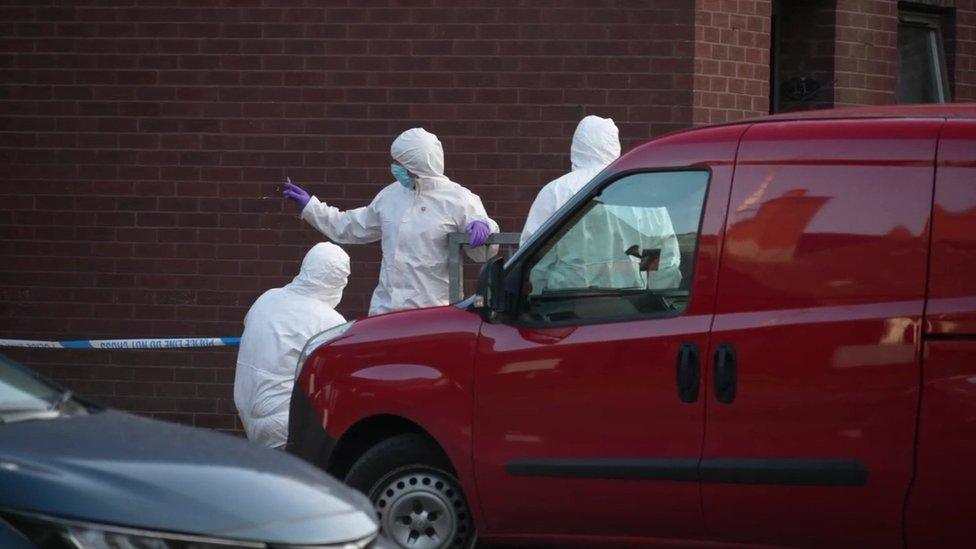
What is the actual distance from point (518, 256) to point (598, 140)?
9.39 ft

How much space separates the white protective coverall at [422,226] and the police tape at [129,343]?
224cm

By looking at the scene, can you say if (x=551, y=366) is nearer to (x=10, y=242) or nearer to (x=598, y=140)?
(x=598, y=140)

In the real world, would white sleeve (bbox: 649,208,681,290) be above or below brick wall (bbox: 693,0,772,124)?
below

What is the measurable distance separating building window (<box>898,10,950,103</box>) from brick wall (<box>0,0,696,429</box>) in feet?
7.84

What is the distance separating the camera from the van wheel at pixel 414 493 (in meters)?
7.37

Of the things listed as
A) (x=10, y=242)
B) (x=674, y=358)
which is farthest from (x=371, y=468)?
(x=10, y=242)

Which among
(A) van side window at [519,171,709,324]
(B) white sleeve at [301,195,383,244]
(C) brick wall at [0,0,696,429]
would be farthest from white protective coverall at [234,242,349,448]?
(C) brick wall at [0,0,696,429]

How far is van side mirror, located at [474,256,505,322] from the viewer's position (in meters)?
7.12

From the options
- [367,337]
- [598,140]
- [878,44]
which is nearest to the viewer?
[367,337]

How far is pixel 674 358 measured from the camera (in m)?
6.55

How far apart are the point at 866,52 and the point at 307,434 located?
24.6 ft

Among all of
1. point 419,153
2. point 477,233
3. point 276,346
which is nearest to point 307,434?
point 276,346

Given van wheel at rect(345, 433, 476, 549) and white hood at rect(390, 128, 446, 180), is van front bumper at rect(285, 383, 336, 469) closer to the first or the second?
van wheel at rect(345, 433, 476, 549)

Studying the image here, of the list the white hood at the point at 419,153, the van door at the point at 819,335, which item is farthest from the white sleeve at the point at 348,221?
the van door at the point at 819,335
